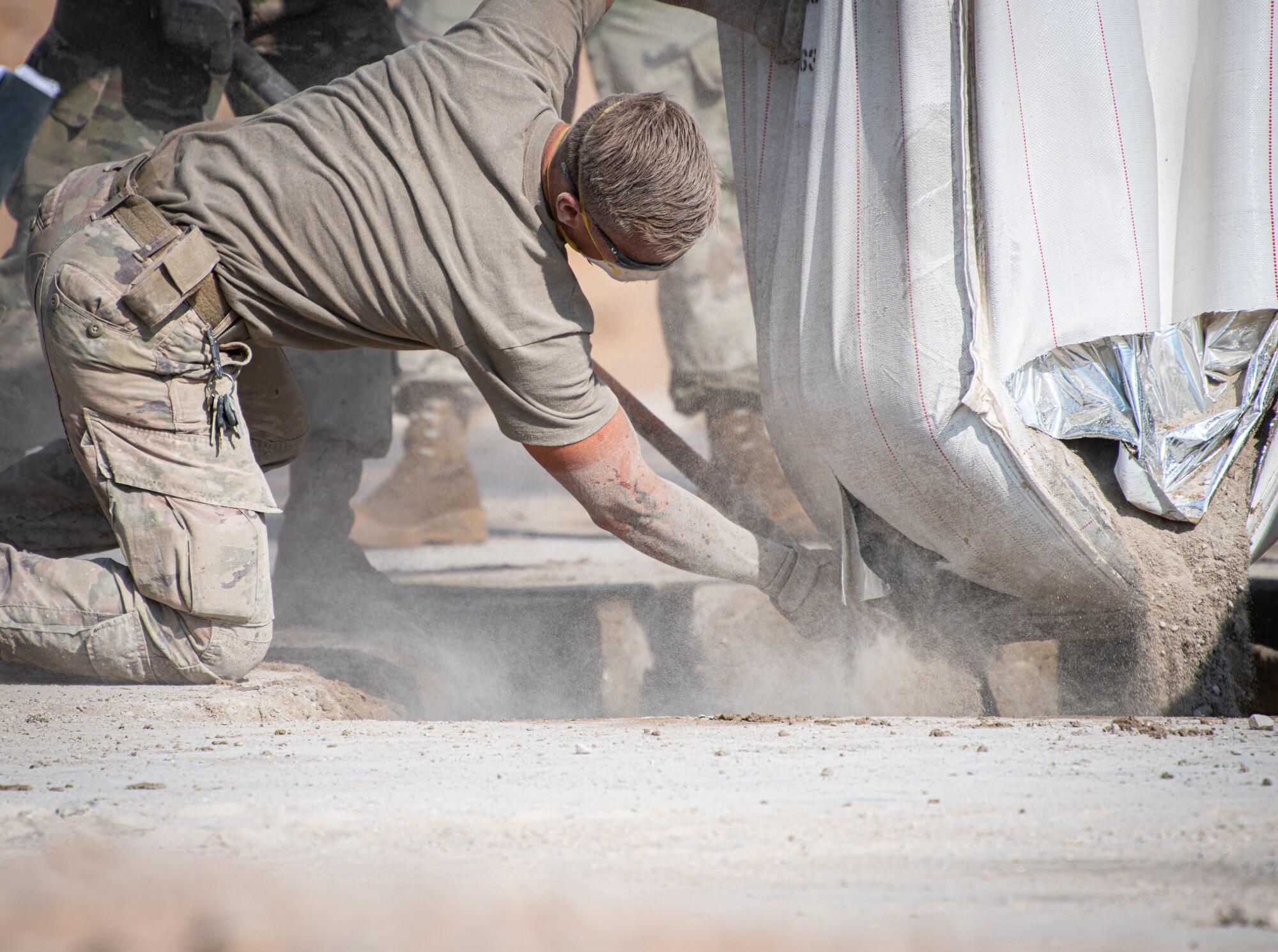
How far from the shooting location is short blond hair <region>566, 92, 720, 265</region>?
139 cm

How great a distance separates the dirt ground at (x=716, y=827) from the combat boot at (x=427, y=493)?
255 centimetres

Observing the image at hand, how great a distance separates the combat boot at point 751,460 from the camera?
3043mm

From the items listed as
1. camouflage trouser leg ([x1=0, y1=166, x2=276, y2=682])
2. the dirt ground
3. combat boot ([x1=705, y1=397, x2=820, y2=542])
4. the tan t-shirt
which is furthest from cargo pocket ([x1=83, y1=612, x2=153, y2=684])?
combat boot ([x1=705, y1=397, x2=820, y2=542])

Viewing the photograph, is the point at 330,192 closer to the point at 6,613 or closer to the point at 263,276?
the point at 263,276

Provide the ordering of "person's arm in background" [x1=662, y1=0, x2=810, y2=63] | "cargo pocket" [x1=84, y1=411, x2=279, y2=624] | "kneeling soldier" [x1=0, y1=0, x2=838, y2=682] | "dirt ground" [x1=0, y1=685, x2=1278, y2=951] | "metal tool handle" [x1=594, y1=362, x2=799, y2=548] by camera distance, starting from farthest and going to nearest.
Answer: "metal tool handle" [x1=594, y1=362, x2=799, y2=548], "person's arm in background" [x1=662, y1=0, x2=810, y2=63], "cargo pocket" [x1=84, y1=411, x2=279, y2=624], "kneeling soldier" [x1=0, y1=0, x2=838, y2=682], "dirt ground" [x1=0, y1=685, x2=1278, y2=951]

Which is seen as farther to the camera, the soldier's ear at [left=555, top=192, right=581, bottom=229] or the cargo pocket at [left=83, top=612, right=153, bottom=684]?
the cargo pocket at [left=83, top=612, right=153, bottom=684]

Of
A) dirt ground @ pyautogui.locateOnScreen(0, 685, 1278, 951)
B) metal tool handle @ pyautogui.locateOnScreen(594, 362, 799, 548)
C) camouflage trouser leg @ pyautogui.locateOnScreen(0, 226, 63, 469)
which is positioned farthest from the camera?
camouflage trouser leg @ pyautogui.locateOnScreen(0, 226, 63, 469)

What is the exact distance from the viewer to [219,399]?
1.65 metres

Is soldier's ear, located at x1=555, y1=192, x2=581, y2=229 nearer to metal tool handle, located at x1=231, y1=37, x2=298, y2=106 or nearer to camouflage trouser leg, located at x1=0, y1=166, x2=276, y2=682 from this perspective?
camouflage trouser leg, located at x1=0, y1=166, x2=276, y2=682

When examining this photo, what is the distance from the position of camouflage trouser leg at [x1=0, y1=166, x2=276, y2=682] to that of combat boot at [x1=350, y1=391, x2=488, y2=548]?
2134mm

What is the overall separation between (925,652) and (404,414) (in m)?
2.59

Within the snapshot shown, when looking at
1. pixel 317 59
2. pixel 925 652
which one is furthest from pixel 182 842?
pixel 317 59

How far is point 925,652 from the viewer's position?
Result: 1.85 metres

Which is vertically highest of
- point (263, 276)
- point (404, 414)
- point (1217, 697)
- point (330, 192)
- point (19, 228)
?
point (19, 228)
